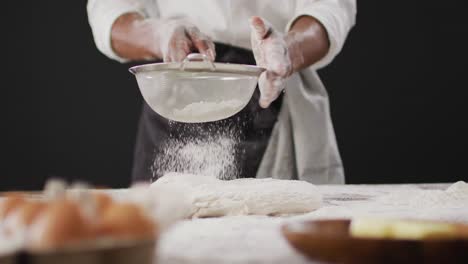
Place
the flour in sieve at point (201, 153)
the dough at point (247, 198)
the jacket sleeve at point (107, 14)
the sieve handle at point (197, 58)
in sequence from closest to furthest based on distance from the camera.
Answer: the dough at point (247, 198) < the sieve handle at point (197, 58) < the flour in sieve at point (201, 153) < the jacket sleeve at point (107, 14)

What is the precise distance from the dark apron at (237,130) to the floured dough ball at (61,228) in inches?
45.5

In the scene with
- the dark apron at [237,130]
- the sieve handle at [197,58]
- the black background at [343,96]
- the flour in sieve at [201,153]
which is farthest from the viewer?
the black background at [343,96]

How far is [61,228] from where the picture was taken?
0.59 meters

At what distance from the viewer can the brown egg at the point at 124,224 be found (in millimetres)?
615

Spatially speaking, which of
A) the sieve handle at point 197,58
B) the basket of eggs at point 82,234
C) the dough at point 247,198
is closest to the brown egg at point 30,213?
the basket of eggs at point 82,234

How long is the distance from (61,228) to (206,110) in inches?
33.0

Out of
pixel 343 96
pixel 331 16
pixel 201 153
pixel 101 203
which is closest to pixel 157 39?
pixel 201 153

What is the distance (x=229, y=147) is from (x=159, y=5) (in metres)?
0.50

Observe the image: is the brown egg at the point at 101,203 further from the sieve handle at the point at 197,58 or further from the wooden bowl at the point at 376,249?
the sieve handle at the point at 197,58

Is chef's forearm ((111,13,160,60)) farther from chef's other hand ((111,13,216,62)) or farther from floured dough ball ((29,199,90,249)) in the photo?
floured dough ball ((29,199,90,249))

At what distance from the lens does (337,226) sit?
81cm

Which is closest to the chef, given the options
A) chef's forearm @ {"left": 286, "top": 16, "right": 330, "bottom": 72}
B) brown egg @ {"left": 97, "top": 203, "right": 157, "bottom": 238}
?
chef's forearm @ {"left": 286, "top": 16, "right": 330, "bottom": 72}

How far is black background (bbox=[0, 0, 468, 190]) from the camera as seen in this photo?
8.85ft

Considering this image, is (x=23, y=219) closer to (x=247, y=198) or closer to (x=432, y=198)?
(x=247, y=198)
